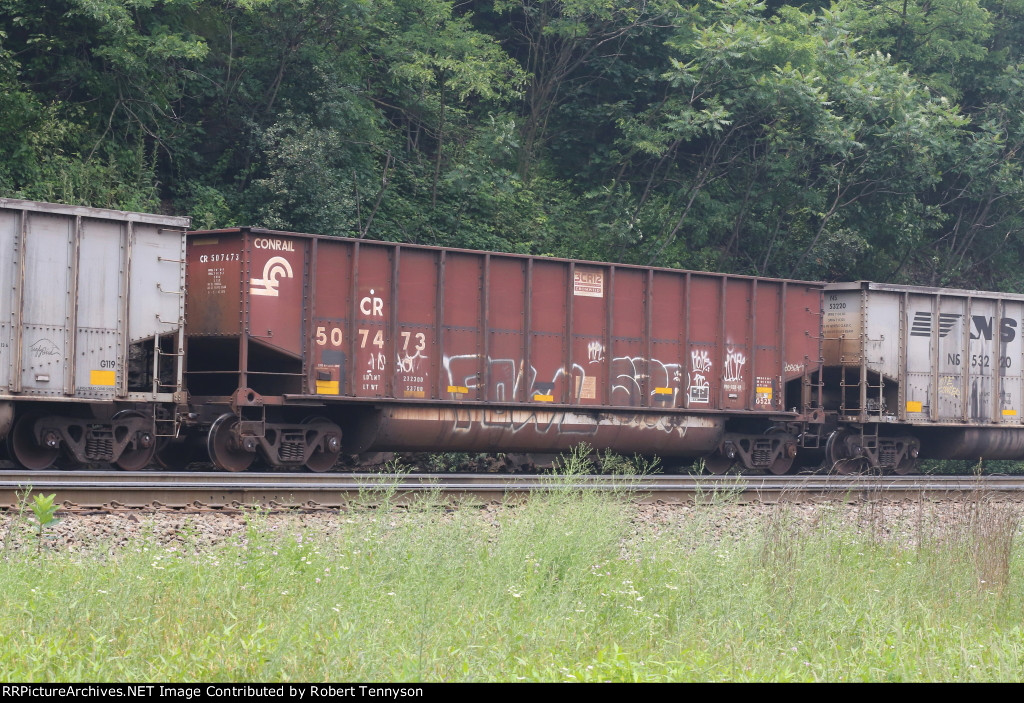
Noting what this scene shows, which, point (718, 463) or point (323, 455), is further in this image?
point (718, 463)

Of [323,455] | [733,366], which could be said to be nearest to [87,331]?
[323,455]

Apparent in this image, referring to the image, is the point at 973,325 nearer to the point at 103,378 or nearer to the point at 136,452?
the point at 136,452

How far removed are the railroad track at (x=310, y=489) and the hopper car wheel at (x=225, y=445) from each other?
161 centimetres

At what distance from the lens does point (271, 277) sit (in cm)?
1478

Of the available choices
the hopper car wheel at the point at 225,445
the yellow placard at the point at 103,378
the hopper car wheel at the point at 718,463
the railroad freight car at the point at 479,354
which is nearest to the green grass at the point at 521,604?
the yellow placard at the point at 103,378

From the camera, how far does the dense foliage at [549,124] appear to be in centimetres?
2202

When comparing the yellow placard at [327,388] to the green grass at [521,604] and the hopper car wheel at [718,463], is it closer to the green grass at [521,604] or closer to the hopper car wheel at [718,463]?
the green grass at [521,604]

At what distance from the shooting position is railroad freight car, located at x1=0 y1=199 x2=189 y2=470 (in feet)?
42.0

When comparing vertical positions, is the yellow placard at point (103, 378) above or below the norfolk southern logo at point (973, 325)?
below

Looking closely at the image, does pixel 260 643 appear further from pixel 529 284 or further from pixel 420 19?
pixel 420 19

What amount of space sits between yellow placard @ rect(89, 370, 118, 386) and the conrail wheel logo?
2.20 m

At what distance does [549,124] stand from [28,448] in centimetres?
1960

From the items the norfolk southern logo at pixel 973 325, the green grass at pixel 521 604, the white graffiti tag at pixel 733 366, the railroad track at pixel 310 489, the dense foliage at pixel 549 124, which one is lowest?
the green grass at pixel 521 604

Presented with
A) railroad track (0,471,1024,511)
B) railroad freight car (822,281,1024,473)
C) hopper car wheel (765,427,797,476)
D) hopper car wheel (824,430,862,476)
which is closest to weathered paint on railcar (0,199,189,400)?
railroad track (0,471,1024,511)
